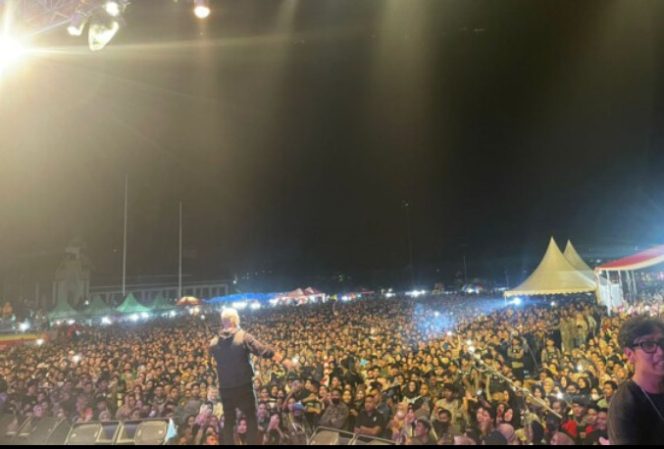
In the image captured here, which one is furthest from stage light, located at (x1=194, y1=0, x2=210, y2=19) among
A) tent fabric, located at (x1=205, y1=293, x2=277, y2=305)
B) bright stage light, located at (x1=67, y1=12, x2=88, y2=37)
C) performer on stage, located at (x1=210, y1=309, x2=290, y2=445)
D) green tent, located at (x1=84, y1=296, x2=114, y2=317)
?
tent fabric, located at (x1=205, y1=293, x2=277, y2=305)

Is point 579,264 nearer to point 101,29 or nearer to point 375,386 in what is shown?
point 375,386

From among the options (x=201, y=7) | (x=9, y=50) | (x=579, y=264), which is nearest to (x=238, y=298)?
(x=579, y=264)

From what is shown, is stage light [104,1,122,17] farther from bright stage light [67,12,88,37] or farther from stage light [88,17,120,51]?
bright stage light [67,12,88,37]

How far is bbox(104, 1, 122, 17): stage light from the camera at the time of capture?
20.5ft

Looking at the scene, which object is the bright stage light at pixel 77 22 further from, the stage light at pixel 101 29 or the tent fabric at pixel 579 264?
the tent fabric at pixel 579 264

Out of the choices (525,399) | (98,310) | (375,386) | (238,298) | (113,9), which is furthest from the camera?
(238,298)

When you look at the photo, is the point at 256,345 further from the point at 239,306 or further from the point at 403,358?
the point at 239,306

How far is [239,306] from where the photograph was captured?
41312 mm

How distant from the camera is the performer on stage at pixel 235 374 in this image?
4344 millimetres

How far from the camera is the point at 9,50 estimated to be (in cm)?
654

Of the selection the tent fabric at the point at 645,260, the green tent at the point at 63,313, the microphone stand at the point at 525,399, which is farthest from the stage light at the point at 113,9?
the green tent at the point at 63,313

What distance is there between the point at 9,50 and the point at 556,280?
14.0m

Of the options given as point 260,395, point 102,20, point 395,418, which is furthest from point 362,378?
point 102,20

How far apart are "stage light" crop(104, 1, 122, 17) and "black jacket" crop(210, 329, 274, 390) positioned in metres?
4.73
